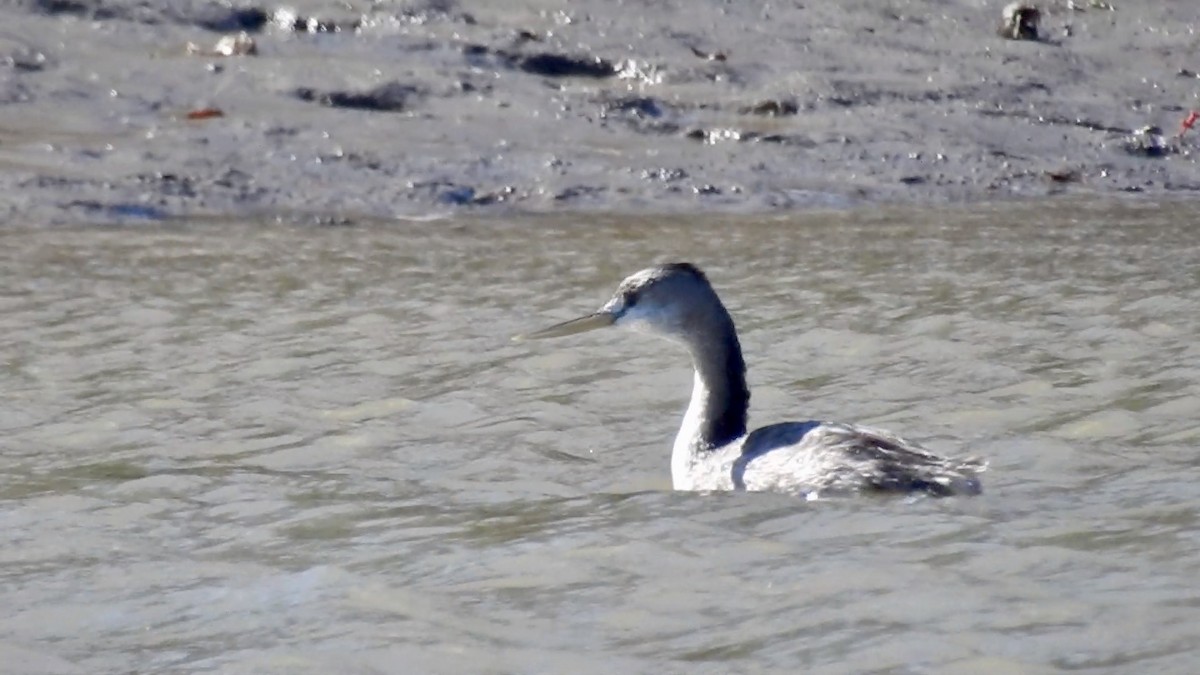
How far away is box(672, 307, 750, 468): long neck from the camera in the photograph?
324 inches

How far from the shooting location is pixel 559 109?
1446 centimetres

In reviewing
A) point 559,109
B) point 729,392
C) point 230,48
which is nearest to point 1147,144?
point 559,109

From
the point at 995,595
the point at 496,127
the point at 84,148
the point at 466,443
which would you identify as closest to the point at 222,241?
the point at 84,148

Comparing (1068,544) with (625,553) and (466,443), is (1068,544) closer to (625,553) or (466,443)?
(625,553)

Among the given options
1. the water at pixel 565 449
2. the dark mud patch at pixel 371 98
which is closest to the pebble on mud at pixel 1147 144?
the water at pixel 565 449

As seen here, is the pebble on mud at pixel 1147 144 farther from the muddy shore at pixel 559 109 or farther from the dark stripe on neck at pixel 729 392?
the dark stripe on neck at pixel 729 392

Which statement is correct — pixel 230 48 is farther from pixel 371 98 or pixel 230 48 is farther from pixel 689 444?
pixel 689 444

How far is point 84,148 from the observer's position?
1335cm

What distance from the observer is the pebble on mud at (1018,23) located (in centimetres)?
1641

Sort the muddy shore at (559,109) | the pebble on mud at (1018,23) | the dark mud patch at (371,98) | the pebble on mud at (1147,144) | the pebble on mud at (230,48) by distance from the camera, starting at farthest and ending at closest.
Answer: the pebble on mud at (1018,23) < the pebble on mud at (1147,144) < the pebble on mud at (230,48) < the dark mud patch at (371,98) < the muddy shore at (559,109)

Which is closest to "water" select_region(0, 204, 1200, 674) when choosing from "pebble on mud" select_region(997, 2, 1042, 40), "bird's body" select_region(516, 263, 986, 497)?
"bird's body" select_region(516, 263, 986, 497)

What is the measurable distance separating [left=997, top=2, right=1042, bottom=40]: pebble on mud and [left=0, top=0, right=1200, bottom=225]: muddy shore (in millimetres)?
135

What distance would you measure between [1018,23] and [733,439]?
889cm

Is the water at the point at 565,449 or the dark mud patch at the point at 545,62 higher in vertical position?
the dark mud patch at the point at 545,62
